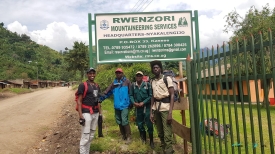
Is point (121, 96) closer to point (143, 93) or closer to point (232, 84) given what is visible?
point (143, 93)

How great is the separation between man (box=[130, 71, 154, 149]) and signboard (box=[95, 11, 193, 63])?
720mm

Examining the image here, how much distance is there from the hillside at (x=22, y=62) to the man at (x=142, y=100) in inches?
1693

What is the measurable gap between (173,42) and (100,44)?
169cm

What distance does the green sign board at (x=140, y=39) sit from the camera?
5.80m

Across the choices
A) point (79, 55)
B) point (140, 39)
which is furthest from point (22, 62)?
point (140, 39)

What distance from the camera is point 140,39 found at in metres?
5.80

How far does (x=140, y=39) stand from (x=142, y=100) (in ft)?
4.79

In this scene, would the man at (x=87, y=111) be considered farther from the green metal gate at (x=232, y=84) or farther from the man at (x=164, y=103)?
the green metal gate at (x=232, y=84)

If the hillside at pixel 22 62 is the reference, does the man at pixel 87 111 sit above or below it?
below

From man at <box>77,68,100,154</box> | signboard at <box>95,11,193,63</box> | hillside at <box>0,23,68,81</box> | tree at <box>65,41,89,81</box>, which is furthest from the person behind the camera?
hillside at <box>0,23,68,81</box>

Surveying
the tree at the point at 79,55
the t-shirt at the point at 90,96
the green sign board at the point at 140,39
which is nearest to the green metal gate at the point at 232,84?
the t-shirt at the point at 90,96

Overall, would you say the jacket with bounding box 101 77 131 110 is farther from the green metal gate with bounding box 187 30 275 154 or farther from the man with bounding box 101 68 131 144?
the green metal gate with bounding box 187 30 275 154

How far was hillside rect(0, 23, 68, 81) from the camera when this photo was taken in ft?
185

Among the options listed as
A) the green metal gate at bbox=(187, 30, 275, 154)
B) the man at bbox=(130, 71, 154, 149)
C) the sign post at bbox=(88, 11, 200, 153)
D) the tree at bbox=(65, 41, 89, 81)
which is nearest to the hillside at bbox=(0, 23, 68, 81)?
the tree at bbox=(65, 41, 89, 81)
